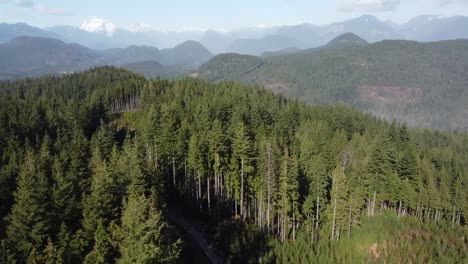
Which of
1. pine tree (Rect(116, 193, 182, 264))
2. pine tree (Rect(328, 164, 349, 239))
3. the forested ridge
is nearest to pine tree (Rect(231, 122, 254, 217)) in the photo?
the forested ridge

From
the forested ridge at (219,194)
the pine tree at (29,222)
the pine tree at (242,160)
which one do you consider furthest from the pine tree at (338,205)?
the pine tree at (29,222)

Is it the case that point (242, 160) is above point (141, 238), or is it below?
below

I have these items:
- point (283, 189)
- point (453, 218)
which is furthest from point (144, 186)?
point (453, 218)

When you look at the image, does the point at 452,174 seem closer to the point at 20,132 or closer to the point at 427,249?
the point at 427,249

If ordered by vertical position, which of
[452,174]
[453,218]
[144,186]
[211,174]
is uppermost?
[144,186]

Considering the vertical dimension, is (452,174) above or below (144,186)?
below

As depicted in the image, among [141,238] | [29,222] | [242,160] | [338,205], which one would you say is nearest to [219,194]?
[242,160]

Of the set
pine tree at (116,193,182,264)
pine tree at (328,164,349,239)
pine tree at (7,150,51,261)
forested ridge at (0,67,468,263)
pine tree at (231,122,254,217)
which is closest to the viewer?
pine tree at (116,193,182,264)

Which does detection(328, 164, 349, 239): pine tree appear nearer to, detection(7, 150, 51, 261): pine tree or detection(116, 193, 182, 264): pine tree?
detection(116, 193, 182, 264): pine tree

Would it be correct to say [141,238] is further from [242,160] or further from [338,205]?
[338,205]
